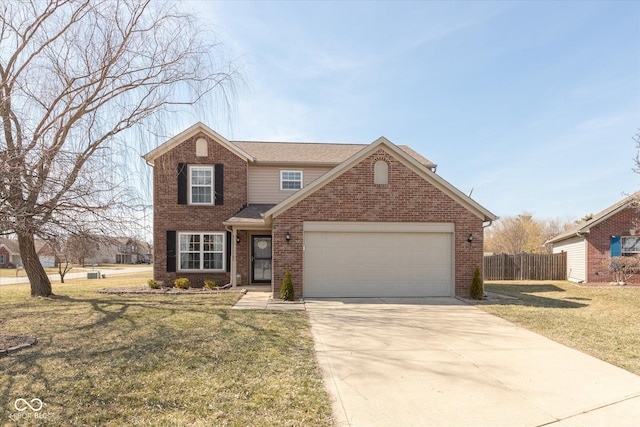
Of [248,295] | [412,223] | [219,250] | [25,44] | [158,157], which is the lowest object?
[248,295]

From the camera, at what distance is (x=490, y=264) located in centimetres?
2069

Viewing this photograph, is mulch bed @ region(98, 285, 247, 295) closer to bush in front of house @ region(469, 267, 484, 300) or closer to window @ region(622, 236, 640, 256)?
bush in front of house @ region(469, 267, 484, 300)

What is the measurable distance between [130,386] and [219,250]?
33.6 feet

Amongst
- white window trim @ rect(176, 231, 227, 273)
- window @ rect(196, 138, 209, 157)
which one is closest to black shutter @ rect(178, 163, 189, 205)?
window @ rect(196, 138, 209, 157)

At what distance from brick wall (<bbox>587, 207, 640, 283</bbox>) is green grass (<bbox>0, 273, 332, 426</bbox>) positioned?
54.3 feet

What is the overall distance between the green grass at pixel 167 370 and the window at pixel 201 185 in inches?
256

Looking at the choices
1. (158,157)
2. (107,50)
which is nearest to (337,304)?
(158,157)

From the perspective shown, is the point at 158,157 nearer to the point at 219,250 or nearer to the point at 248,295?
the point at 219,250

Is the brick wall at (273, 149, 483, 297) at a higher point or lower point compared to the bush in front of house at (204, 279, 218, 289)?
higher

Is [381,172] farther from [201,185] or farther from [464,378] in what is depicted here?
[464,378]

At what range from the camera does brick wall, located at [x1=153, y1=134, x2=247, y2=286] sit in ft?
47.0

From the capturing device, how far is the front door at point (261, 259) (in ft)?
48.5

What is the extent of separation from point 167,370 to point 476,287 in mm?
9454

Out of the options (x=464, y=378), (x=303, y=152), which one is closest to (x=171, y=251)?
Result: (x=303, y=152)
